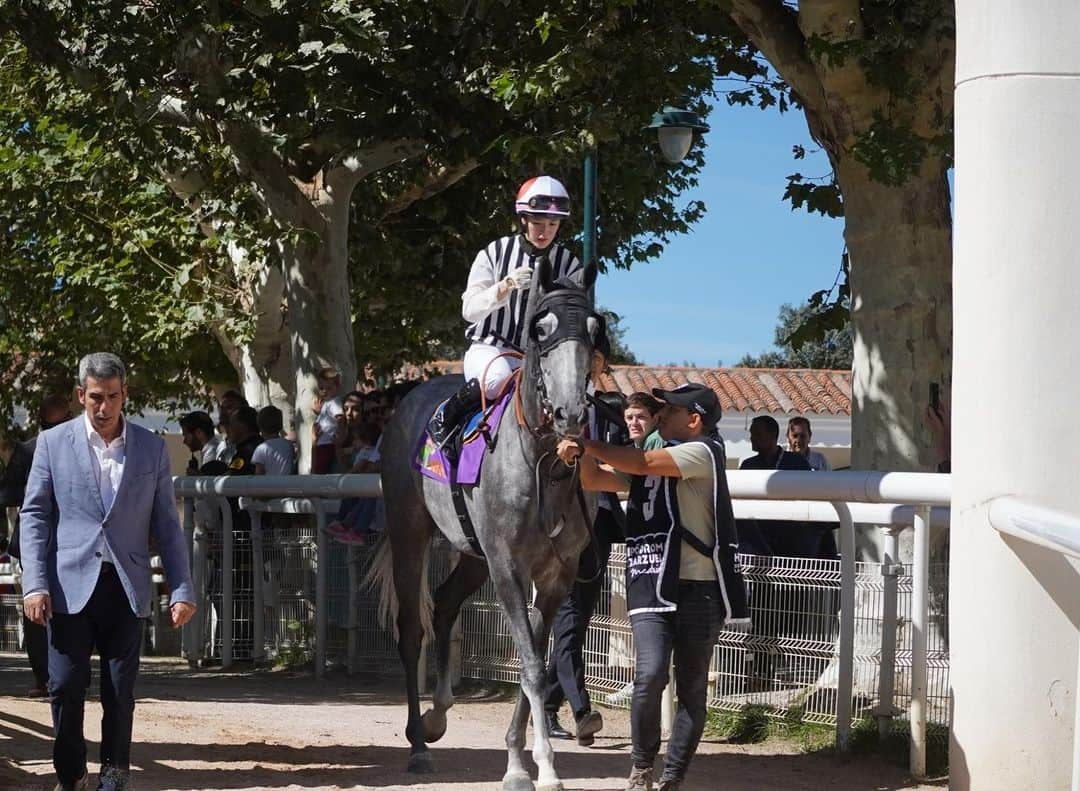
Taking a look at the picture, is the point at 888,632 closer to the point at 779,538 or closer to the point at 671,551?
the point at 779,538

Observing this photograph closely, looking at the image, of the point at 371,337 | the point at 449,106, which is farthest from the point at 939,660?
the point at 371,337

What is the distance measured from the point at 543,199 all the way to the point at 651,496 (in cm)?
176

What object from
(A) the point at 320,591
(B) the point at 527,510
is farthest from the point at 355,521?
(B) the point at 527,510

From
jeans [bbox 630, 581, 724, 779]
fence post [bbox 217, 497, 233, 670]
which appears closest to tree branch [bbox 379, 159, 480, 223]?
fence post [bbox 217, 497, 233, 670]

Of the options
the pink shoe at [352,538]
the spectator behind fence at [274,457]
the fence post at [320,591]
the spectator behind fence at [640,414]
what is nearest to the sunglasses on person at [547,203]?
the spectator behind fence at [640,414]

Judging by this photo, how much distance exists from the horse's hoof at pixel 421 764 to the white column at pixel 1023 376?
287 centimetres

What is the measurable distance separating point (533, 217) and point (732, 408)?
→ 129ft

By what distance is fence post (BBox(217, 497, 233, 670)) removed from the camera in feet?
44.1

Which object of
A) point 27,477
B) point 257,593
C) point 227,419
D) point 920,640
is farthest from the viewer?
point 227,419

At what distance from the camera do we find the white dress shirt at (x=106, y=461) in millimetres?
7363

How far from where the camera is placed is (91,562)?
7.25m

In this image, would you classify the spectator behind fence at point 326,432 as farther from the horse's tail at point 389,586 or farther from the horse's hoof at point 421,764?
the horse's hoof at point 421,764

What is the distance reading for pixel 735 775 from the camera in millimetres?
8422

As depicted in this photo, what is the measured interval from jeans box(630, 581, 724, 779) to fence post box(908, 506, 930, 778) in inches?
53.9
